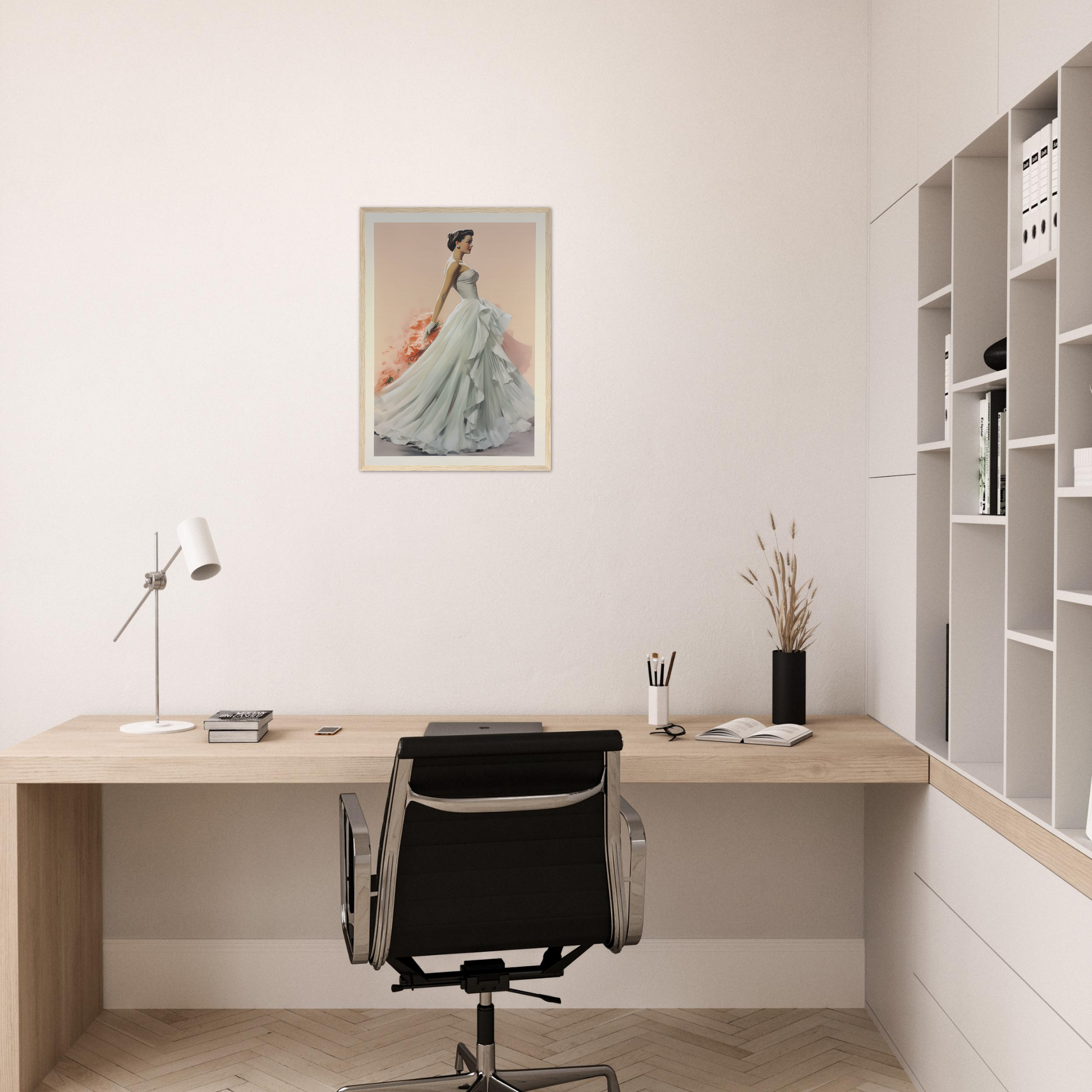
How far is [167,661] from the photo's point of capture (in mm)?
2953

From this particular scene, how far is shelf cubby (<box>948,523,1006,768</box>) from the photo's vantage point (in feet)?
7.63

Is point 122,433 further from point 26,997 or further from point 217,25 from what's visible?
point 26,997

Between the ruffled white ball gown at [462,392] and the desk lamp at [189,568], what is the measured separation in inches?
23.4

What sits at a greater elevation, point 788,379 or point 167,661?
point 788,379

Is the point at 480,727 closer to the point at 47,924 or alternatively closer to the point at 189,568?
the point at 189,568

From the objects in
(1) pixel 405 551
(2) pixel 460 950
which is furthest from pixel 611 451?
(2) pixel 460 950

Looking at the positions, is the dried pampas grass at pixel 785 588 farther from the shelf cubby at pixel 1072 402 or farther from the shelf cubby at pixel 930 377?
the shelf cubby at pixel 1072 402

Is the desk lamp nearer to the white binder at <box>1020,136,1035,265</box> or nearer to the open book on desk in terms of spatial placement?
the open book on desk

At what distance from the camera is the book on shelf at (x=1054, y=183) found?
1864 mm

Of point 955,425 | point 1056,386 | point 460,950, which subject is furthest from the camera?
point 955,425

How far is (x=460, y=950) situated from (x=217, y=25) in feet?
8.60

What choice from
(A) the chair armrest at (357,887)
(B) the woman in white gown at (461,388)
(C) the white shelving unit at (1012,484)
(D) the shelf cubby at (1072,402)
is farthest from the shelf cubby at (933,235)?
(A) the chair armrest at (357,887)

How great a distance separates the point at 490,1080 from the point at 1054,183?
7.07ft

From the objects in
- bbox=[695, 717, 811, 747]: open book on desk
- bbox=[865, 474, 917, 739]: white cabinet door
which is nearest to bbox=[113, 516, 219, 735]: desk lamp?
bbox=[695, 717, 811, 747]: open book on desk
